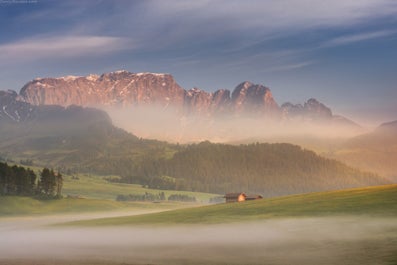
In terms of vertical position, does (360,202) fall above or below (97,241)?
above

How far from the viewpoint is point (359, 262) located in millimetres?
48031

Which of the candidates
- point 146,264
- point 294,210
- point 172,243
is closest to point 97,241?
point 172,243

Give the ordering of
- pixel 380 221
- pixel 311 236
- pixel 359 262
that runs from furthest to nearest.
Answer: pixel 380 221 → pixel 311 236 → pixel 359 262

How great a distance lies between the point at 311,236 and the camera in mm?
65312

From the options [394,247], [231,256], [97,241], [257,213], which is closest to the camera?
[394,247]

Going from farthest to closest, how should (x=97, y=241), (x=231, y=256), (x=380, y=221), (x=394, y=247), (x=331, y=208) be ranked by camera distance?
(x=331, y=208) < (x=97, y=241) < (x=380, y=221) < (x=231, y=256) < (x=394, y=247)

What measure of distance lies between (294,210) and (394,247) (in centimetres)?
4016

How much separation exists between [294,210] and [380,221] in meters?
23.6

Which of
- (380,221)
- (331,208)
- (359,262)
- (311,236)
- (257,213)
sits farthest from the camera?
(257,213)

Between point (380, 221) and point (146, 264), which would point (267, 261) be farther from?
point (380, 221)

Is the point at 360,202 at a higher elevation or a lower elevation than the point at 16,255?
higher

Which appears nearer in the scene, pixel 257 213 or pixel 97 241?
pixel 97 241

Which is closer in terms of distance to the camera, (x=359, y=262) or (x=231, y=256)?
(x=359, y=262)

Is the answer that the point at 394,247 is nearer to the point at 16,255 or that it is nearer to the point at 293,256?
the point at 293,256
